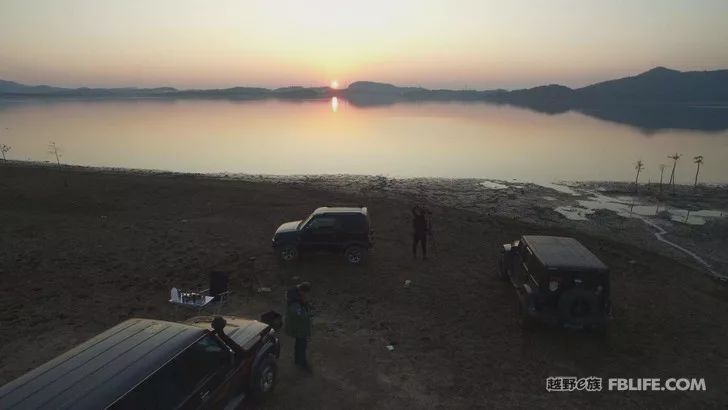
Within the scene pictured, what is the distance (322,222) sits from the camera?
14.5 meters

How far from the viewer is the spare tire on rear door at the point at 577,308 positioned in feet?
31.3

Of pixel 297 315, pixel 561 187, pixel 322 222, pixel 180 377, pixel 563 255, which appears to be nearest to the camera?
pixel 180 377

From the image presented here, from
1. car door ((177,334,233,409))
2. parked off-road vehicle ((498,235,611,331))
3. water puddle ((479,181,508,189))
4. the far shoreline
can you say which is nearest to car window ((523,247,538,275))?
parked off-road vehicle ((498,235,611,331))

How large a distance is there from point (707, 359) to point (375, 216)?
14.1m

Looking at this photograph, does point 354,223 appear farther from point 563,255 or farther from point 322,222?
point 563,255

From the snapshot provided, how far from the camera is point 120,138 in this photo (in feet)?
235

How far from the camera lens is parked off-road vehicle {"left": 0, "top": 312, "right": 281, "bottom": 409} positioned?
4720mm

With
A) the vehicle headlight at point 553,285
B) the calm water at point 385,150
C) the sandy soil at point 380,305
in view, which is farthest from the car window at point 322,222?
the calm water at point 385,150

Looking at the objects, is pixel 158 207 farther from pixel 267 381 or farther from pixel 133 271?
pixel 267 381

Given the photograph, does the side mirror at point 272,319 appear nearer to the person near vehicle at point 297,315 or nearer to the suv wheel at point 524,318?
the person near vehicle at point 297,315

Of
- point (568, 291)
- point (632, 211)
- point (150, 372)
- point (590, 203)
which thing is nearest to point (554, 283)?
point (568, 291)

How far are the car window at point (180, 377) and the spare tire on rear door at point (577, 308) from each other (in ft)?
23.9

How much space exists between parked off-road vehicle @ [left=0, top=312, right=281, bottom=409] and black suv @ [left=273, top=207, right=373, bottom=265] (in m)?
7.07

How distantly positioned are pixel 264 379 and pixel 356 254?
7.21m
